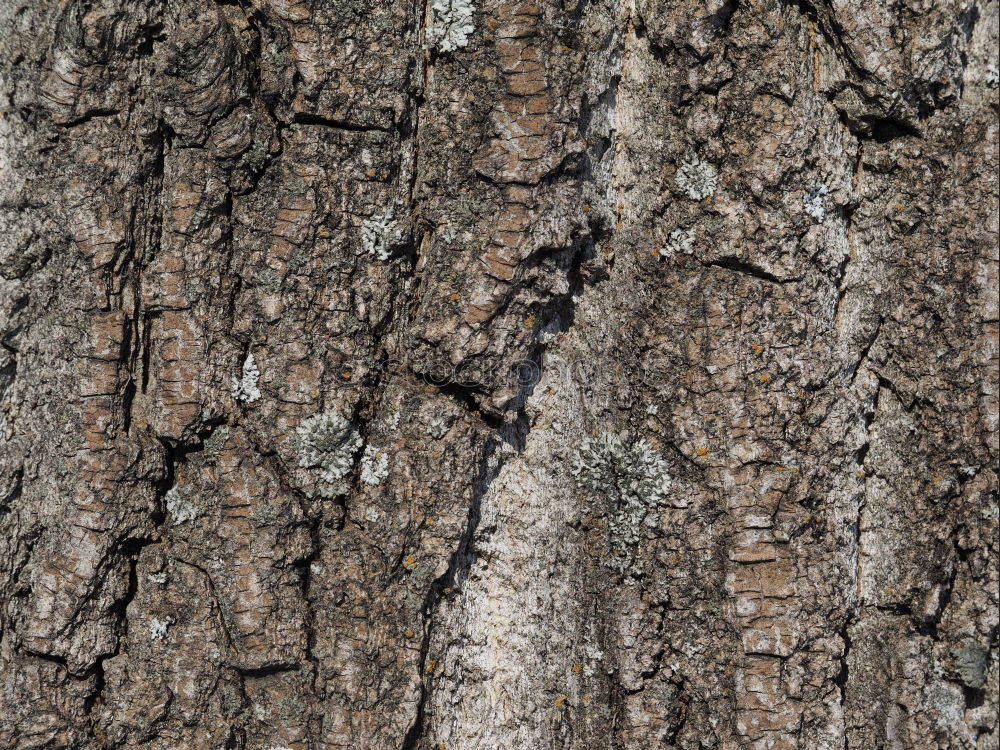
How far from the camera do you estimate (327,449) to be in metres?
2.48

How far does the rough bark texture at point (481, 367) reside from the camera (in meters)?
2.46

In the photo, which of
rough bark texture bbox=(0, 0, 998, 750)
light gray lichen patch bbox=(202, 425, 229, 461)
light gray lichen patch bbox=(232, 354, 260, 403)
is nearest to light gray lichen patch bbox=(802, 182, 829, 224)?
rough bark texture bbox=(0, 0, 998, 750)

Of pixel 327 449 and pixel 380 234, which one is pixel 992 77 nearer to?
pixel 380 234

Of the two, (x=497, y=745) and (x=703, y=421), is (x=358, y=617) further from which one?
(x=703, y=421)

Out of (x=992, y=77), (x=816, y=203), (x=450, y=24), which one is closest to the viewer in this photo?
(x=450, y=24)

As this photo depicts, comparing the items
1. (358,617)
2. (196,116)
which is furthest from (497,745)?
(196,116)

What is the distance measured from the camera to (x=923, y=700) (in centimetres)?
266

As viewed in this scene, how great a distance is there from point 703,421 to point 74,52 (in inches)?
91.5

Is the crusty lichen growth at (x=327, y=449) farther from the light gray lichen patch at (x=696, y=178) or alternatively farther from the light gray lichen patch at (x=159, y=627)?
the light gray lichen patch at (x=696, y=178)

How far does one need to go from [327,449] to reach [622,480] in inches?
39.1

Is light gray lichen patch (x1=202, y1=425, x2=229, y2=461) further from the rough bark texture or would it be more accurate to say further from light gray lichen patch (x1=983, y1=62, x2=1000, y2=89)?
light gray lichen patch (x1=983, y1=62, x2=1000, y2=89)

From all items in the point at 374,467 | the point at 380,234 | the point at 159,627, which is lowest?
the point at 159,627

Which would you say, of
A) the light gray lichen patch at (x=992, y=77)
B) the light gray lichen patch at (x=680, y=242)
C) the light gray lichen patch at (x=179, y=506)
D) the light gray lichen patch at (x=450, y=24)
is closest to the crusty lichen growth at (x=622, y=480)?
the light gray lichen patch at (x=680, y=242)

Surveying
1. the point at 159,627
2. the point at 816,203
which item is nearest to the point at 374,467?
the point at 159,627
